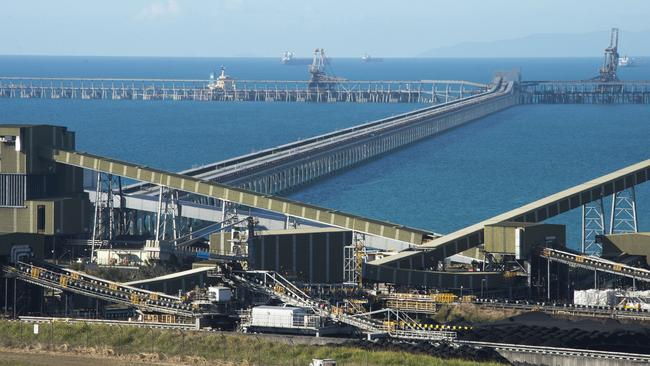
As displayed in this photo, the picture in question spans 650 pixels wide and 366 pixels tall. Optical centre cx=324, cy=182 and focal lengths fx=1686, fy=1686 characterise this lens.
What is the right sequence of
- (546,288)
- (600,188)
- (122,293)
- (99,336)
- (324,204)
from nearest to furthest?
(99,336) → (122,293) → (546,288) → (600,188) → (324,204)

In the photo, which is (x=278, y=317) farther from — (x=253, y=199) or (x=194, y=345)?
(x=253, y=199)

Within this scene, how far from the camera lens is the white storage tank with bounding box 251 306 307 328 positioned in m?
68.3

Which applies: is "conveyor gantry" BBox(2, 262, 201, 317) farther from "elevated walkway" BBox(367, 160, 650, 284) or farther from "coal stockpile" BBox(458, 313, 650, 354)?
"coal stockpile" BBox(458, 313, 650, 354)

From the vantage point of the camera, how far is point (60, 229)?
307ft

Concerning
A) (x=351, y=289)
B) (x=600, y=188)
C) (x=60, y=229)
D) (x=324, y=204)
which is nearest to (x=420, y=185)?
(x=324, y=204)

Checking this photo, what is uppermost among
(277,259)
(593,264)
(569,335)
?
(277,259)

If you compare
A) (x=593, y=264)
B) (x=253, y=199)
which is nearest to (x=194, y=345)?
(x=593, y=264)

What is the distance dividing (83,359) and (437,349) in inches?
539

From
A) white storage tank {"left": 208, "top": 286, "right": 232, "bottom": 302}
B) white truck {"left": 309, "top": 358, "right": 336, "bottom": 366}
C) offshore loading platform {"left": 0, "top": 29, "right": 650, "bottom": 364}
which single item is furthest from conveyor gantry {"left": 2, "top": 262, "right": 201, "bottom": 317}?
white truck {"left": 309, "top": 358, "right": 336, "bottom": 366}

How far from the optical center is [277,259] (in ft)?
270

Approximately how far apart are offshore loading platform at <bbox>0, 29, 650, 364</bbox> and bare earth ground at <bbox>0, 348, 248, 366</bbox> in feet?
15.8

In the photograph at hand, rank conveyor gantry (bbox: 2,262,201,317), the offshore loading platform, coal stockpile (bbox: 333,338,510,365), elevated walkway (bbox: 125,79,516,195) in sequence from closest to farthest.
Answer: coal stockpile (bbox: 333,338,510,365), the offshore loading platform, conveyor gantry (bbox: 2,262,201,317), elevated walkway (bbox: 125,79,516,195)

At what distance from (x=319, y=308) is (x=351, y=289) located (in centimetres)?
685

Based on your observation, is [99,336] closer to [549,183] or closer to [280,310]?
[280,310]
